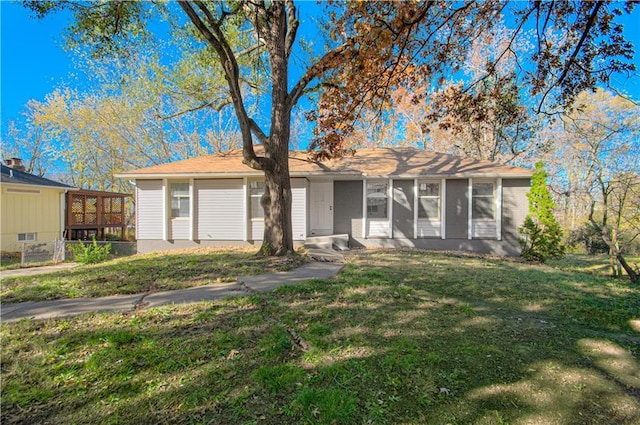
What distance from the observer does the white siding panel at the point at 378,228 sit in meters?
12.0

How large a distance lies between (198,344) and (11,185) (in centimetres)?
1663

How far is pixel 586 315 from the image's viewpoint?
4133 mm

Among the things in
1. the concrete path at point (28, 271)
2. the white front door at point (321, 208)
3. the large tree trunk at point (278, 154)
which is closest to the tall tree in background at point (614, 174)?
the large tree trunk at point (278, 154)

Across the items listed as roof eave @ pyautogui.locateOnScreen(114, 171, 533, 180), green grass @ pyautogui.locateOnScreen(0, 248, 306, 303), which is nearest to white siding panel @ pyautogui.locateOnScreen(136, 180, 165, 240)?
roof eave @ pyautogui.locateOnScreen(114, 171, 533, 180)

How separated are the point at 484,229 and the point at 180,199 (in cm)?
1163

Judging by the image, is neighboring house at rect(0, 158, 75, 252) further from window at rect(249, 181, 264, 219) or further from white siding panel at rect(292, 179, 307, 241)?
white siding panel at rect(292, 179, 307, 241)

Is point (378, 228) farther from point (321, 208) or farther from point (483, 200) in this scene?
point (483, 200)

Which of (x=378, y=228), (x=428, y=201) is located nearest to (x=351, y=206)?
(x=378, y=228)

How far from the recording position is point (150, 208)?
39.1 ft

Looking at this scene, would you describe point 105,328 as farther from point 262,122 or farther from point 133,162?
point 133,162

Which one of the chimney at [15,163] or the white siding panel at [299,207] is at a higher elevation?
the chimney at [15,163]

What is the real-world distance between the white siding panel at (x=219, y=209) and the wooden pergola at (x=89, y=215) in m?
9.52

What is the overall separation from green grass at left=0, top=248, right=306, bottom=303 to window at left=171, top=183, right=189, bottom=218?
539 centimetres

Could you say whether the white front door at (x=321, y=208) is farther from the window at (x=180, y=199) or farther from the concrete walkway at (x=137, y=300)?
the concrete walkway at (x=137, y=300)
